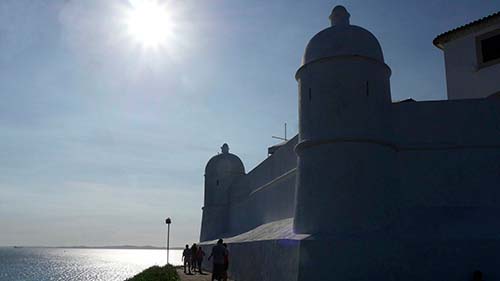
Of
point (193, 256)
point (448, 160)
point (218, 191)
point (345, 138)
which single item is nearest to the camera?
point (345, 138)

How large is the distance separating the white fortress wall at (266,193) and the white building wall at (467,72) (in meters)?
6.88

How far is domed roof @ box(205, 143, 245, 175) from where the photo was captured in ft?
95.7

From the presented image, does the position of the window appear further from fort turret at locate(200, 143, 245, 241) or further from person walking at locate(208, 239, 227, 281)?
fort turret at locate(200, 143, 245, 241)

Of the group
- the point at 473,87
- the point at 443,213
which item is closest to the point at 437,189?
the point at 443,213

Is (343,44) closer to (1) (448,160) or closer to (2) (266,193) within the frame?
(1) (448,160)

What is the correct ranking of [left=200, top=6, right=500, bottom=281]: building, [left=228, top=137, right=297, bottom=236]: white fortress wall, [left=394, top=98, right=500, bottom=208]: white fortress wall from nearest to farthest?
[left=200, top=6, right=500, bottom=281]: building → [left=394, top=98, right=500, bottom=208]: white fortress wall → [left=228, top=137, right=297, bottom=236]: white fortress wall

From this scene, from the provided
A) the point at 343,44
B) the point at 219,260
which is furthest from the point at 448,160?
the point at 219,260

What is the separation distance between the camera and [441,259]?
1031cm

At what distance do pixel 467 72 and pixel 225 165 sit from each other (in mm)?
15234

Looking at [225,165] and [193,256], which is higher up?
[225,165]

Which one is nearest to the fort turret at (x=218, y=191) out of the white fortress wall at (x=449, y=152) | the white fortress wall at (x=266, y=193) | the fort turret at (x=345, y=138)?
the white fortress wall at (x=266, y=193)

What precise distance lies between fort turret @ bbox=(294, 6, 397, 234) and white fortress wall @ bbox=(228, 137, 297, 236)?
3.85 m

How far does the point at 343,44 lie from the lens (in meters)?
12.0

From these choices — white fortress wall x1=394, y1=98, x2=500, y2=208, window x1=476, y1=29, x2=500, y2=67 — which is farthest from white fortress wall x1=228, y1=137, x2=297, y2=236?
window x1=476, y1=29, x2=500, y2=67
